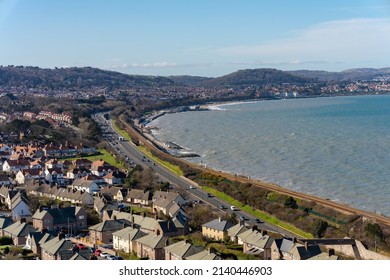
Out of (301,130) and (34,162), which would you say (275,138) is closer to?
(301,130)

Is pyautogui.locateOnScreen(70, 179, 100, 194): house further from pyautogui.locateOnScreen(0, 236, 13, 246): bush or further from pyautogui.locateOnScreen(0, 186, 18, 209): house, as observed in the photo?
pyautogui.locateOnScreen(0, 236, 13, 246): bush

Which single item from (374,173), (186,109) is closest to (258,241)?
(374,173)

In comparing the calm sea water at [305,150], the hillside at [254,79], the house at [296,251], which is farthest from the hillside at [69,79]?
the house at [296,251]

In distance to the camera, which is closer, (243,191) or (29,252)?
(29,252)

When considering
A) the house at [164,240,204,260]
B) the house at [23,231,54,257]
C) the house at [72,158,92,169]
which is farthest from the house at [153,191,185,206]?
the house at [72,158,92,169]

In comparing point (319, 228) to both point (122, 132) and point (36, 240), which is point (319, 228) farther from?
point (122, 132)

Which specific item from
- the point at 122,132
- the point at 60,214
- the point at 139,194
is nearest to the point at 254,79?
the point at 122,132

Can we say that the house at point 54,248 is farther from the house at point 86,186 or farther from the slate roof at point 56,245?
the house at point 86,186
